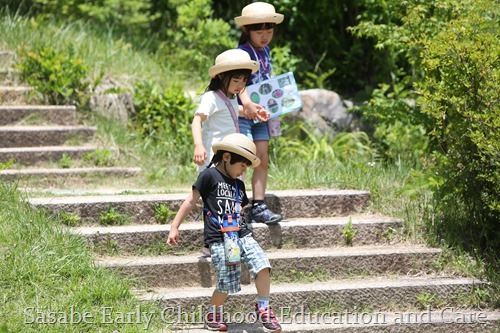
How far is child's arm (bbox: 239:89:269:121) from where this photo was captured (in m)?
5.97

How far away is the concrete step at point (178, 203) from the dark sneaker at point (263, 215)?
12.4 inches

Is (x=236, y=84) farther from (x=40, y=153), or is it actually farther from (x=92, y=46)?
(x=92, y=46)

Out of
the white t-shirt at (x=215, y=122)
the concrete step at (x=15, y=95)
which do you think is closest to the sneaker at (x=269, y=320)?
the white t-shirt at (x=215, y=122)

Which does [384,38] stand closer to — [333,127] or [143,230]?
[333,127]

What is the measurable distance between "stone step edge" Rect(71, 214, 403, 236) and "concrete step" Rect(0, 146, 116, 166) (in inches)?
59.8

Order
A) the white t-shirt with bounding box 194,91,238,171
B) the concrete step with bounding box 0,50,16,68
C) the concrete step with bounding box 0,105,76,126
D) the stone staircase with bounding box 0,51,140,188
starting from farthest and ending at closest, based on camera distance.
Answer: the concrete step with bounding box 0,50,16,68 < the concrete step with bounding box 0,105,76,126 < the stone staircase with bounding box 0,51,140,188 < the white t-shirt with bounding box 194,91,238,171

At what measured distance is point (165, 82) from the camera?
9.20m

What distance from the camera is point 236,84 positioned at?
5773 millimetres

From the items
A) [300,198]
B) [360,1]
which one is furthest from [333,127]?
[300,198]

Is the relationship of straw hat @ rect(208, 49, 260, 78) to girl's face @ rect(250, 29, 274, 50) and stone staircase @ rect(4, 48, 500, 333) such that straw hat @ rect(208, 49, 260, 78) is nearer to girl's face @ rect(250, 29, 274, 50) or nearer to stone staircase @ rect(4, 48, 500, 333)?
girl's face @ rect(250, 29, 274, 50)

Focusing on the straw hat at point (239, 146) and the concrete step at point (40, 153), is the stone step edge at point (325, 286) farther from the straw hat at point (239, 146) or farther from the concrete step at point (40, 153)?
the concrete step at point (40, 153)

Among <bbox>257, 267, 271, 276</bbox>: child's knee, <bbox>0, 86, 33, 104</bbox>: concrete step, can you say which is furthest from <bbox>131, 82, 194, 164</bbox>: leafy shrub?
<bbox>257, 267, 271, 276</bbox>: child's knee

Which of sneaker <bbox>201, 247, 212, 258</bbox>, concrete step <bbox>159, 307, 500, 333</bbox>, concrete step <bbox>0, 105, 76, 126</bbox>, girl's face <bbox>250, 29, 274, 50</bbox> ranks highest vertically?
girl's face <bbox>250, 29, 274, 50</bbox>

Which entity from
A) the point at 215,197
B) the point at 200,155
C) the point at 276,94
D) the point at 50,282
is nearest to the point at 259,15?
the point at 276,94
